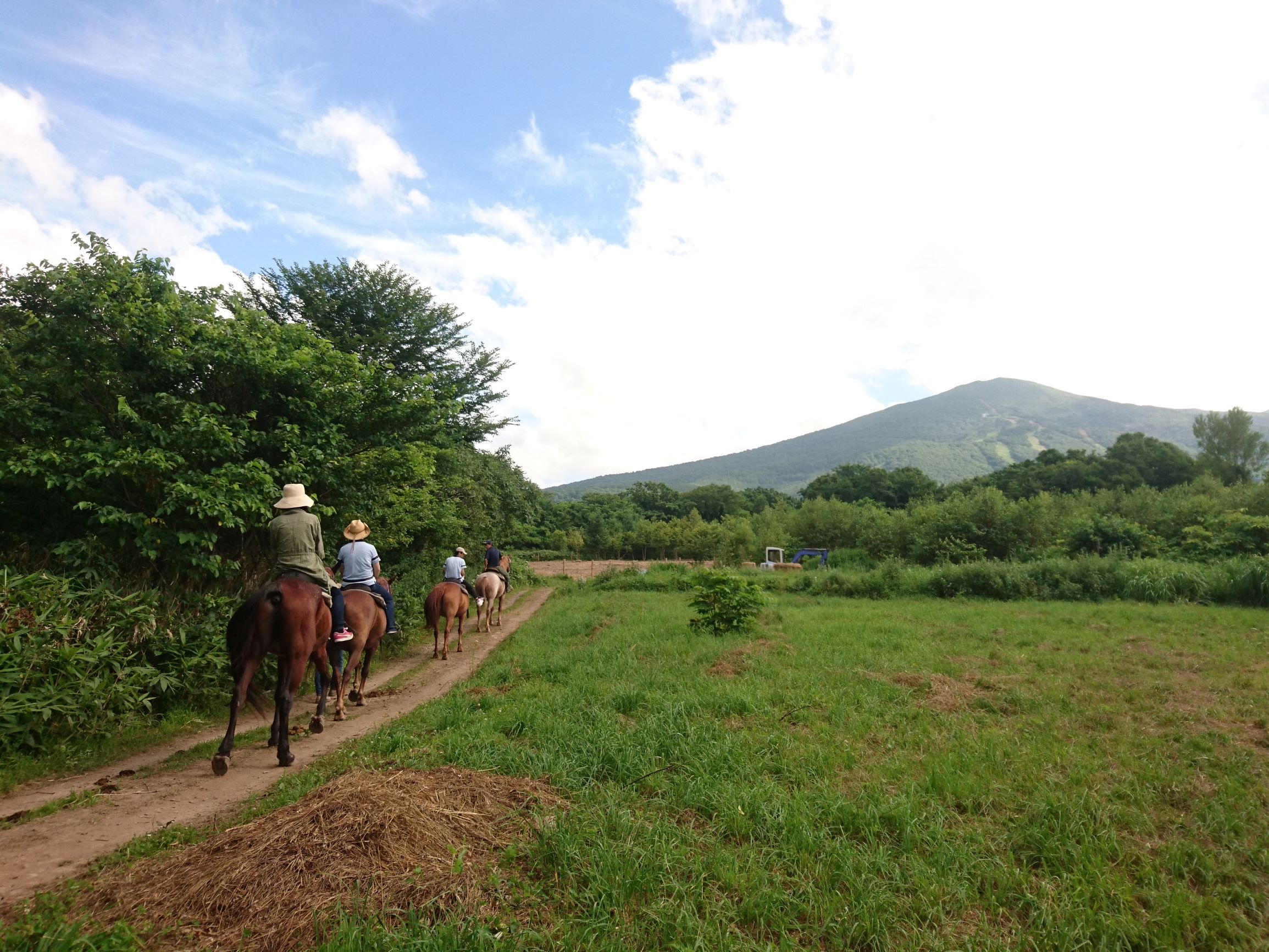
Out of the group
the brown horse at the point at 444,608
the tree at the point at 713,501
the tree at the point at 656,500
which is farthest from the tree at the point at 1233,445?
the brown horse at the point at 444,608

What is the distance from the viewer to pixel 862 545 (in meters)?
35.2

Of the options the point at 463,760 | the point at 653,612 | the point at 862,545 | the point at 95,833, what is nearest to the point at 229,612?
the point at 95,833

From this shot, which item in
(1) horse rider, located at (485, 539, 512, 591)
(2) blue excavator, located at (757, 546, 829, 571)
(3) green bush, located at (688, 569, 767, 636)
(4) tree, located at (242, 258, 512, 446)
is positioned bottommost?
(2) blue excavator, located at (757, 546, 829, 571)

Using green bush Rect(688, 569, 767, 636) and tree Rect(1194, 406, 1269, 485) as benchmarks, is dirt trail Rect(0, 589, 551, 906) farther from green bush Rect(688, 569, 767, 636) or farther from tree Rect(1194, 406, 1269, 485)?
tree Rect(1194, 406, 1269, 485)

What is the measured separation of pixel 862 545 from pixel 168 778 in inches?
1378

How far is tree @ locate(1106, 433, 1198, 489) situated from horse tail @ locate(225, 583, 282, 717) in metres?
72.9

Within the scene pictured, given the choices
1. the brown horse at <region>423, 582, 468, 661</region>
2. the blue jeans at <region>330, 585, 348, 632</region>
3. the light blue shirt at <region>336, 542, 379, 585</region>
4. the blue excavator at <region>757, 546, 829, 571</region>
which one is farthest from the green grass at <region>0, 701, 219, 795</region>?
the blue excavator at <region>757, 546, 829, 571</region>

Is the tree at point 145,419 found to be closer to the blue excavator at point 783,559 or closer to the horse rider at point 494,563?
the horse rider at point 494,563

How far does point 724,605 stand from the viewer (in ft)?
41.1

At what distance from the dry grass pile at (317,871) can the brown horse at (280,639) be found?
2282mm

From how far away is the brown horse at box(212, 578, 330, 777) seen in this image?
5.81 m

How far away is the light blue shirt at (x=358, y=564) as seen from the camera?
846cm

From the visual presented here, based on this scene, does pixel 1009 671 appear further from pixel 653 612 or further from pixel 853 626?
pixel 653 612

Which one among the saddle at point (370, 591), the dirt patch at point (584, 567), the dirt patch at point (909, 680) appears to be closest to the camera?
the dirt patch at point (909, 680)
